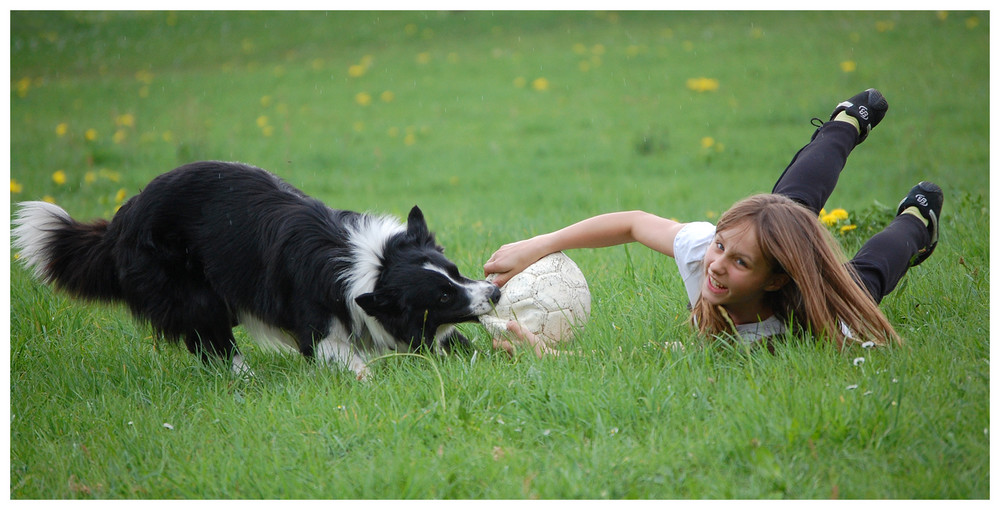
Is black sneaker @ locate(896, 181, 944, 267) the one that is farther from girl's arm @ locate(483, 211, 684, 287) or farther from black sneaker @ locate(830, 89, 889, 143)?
girl's arm @ locate(483, 211, 684, 287)

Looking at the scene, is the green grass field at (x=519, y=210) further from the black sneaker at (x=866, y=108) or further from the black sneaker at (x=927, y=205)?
the black sneaker at (x=866, y=108)

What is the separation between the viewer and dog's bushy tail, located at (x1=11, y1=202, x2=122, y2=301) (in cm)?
407

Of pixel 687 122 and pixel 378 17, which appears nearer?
pixel 687 122

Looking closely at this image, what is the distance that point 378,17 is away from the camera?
17.2m

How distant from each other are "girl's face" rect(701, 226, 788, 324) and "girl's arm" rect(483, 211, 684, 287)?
1.70 feet

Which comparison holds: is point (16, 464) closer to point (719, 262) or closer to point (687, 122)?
point (719, 262)

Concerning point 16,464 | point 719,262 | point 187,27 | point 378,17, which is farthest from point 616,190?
point 187,27

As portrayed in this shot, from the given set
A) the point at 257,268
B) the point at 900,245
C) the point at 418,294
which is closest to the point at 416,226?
the point at 418,294

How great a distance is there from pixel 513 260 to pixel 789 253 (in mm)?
1243

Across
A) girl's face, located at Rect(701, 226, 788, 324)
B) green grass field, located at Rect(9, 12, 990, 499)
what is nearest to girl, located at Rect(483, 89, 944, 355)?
girl's face, located at Rect(701, 226, 788, 324)

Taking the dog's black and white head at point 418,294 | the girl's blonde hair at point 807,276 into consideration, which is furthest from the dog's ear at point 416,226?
the girl's blonde hair at point 807,276

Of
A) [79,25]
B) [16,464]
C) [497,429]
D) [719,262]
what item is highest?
[79,25]

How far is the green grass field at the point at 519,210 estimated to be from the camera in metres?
2.75

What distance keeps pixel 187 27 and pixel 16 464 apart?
15.3 metres
